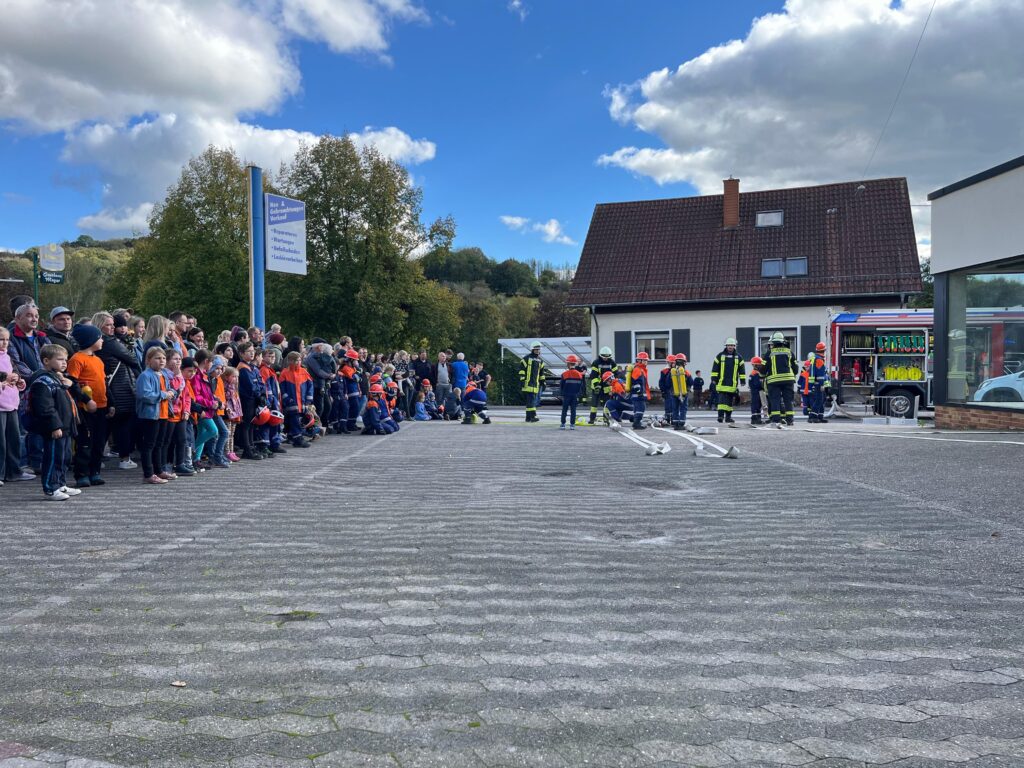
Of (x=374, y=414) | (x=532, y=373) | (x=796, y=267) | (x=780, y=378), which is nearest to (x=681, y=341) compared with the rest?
(x=796, y=267)

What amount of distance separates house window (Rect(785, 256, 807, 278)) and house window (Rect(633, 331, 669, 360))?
5458 millimetres

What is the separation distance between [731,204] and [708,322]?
5906mm

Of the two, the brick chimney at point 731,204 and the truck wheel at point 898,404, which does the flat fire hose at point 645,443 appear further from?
the brick chimney at point 731,204

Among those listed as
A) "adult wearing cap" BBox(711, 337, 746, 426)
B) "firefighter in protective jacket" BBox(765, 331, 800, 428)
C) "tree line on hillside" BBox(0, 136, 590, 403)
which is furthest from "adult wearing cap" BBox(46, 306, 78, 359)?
"tree line on hillside" BBox(0, 136, 590, 403)

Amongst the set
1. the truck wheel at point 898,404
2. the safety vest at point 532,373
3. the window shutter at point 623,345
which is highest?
the window shutter at point 623,345

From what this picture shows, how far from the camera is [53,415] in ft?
25.8

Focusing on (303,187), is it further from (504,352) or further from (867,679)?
(867,679)

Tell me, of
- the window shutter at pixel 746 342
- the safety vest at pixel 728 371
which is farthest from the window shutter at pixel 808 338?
the safety vest at pixel 728 371

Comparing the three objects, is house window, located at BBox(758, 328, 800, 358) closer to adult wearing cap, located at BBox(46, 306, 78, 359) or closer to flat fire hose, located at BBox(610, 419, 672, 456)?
flat fire hose, located at BBox(610, 419, 672, 456)

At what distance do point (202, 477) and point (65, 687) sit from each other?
667 cm

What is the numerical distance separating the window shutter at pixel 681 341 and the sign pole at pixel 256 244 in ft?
68.2

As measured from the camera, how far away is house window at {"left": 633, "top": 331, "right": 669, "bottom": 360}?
114ft

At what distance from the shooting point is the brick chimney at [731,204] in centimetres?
3603

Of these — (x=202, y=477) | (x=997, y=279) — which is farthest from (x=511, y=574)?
(x=997, y=279)
